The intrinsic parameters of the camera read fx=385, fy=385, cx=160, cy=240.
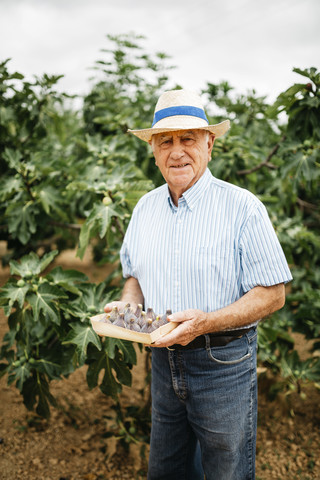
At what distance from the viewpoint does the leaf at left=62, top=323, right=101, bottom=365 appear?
2.25m

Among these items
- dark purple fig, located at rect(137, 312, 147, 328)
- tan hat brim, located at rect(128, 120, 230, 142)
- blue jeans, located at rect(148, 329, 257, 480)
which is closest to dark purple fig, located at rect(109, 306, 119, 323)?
dark purple fig, located at rect(137, 312, 147, 328)

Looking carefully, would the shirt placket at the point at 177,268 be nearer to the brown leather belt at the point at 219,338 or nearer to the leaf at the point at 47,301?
the brown leather belt at the point at 219,338

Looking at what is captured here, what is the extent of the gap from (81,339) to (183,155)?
1.24m

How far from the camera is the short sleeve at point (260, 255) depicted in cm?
172

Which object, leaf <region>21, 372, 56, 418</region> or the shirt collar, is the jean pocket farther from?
leaf <region>21, 372, 56, 418</region>

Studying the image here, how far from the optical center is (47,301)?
2355mm

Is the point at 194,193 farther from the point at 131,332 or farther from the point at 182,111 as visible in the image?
the point at 131,332

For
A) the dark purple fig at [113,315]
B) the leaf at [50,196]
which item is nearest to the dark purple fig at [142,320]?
the dark purple fig at [113,315]

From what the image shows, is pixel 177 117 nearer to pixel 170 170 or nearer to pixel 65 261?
pixel 170 170

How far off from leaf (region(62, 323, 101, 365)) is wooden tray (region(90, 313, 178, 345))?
495 millimetres

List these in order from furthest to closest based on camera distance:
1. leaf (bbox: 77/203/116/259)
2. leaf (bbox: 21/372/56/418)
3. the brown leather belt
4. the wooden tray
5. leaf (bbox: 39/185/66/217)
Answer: leaf (bbox: 39/185/66/217) < leaf (bbox: 21/372/56/418) < leaf (bbox: 77/203/116/259) < the brown leather belt < the wooden tray

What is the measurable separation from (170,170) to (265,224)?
1.78 ft

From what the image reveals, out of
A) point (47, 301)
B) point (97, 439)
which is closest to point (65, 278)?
point (47, 301)

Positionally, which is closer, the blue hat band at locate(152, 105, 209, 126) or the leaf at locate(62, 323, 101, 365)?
the blue hat band at locate(152, 105, 209, 126)
